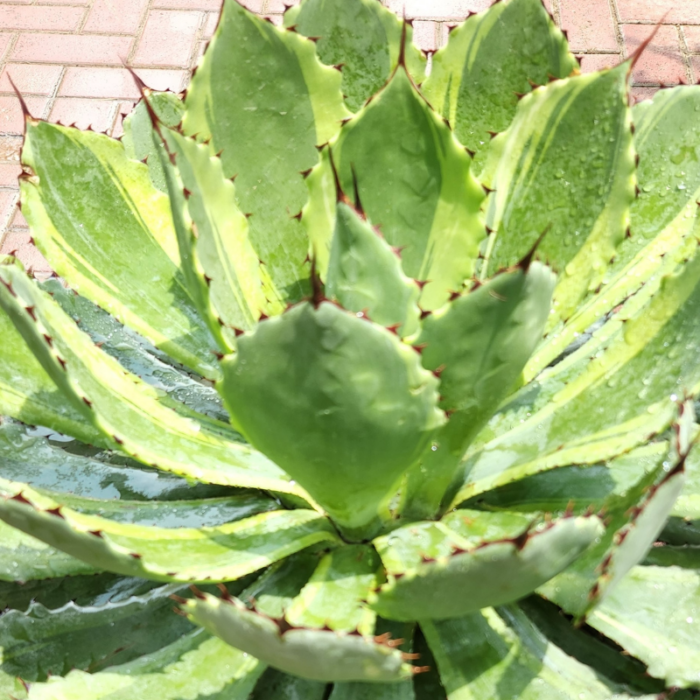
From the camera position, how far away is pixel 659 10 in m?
2.59

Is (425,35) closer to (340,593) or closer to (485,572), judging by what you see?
(340,593)

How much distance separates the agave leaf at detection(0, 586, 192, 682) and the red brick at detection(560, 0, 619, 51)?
2093 mm

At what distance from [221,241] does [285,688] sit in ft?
1.76

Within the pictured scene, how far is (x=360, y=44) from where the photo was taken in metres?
1.21

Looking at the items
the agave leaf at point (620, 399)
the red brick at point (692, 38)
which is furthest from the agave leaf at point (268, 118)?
the red brick at point (692, 38)

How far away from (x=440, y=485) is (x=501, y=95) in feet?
1.88

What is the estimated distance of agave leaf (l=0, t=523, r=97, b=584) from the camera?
100 centimetres

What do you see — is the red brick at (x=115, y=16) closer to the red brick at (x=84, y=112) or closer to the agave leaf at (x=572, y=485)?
the red brick at (x=84, y=112)

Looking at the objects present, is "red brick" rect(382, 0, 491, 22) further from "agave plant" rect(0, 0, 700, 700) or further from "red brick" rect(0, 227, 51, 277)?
"agave plant" rect(0, 0, 700, 700)

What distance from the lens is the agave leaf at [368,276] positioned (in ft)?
2.68

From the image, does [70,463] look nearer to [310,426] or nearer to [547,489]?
[310,426]

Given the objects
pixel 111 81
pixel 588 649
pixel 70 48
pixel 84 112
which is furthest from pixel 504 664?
pixel 70 48

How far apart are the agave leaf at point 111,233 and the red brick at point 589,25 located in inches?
67.5

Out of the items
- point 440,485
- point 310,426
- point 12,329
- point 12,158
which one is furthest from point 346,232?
point 12,158
